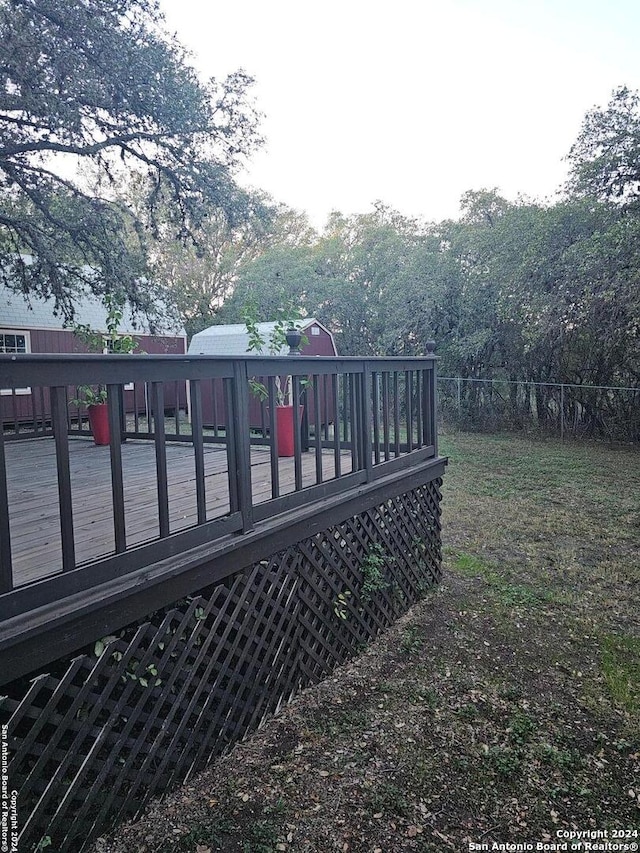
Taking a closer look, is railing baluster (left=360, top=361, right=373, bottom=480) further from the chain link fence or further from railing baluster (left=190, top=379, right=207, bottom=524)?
the chain link fence

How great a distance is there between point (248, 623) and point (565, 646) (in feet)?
7.18

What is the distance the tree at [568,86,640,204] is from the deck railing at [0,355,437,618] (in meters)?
8.29

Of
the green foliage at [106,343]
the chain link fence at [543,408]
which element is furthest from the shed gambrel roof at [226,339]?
the green foliage at [106,343]

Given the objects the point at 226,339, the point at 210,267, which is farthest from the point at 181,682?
the point at 210,267

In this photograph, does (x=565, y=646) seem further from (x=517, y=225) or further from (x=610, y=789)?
(x=517, y=225)

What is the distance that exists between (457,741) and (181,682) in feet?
4.41

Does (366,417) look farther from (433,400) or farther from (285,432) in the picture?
(433,400)

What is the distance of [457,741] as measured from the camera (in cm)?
281

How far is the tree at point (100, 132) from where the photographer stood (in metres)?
6.59

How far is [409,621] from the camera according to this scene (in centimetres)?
417

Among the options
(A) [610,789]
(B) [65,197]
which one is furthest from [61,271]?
(A) [610,789]

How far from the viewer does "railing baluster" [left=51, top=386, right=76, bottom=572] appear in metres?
1.82

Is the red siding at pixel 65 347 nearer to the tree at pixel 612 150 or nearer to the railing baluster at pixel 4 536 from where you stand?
the tree at pixel 612 150

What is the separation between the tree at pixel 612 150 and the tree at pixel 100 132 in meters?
6.43
